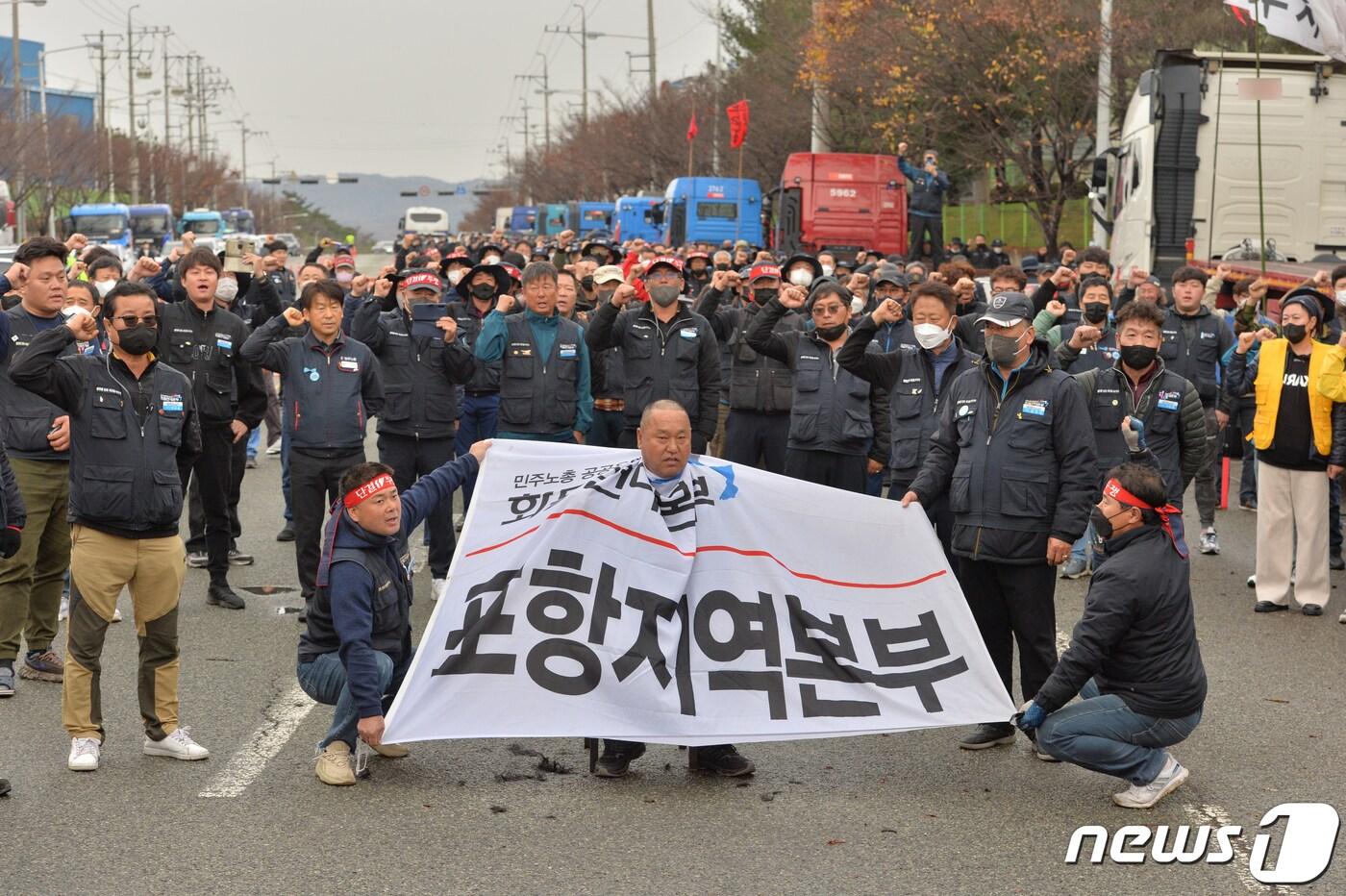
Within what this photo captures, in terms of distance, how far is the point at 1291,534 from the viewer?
34.5 feet

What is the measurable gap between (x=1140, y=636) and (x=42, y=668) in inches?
214

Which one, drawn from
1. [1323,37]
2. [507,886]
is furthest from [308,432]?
[1323,37]

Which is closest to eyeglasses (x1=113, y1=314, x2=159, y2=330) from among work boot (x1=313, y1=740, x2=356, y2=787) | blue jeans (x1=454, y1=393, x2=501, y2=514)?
work boot (x1=313, y1=740, x2=356, y2=787)

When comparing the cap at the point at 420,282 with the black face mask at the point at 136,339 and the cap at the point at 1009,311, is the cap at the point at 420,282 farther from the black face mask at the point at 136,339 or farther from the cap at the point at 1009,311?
the cap at the point at 1009,311

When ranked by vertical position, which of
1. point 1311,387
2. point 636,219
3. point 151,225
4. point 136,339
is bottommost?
point 1311,387

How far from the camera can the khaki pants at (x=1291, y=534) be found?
10391mm

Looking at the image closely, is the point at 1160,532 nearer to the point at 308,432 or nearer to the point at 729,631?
the point at 729,631

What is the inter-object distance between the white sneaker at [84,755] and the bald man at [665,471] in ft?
6.98

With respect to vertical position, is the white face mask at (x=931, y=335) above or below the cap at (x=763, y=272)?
below

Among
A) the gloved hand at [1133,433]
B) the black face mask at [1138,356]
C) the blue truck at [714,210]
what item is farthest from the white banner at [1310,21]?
the blue truck at [714,210]

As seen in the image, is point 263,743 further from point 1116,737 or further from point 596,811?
point 1116,737

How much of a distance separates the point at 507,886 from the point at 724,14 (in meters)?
57.3

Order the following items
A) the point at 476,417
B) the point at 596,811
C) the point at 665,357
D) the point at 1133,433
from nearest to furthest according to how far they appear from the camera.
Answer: the point at 596,811 < the point at 1133,433 < the point at 665,357 < the point at 476,417

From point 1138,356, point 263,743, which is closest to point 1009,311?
point 1138,356
